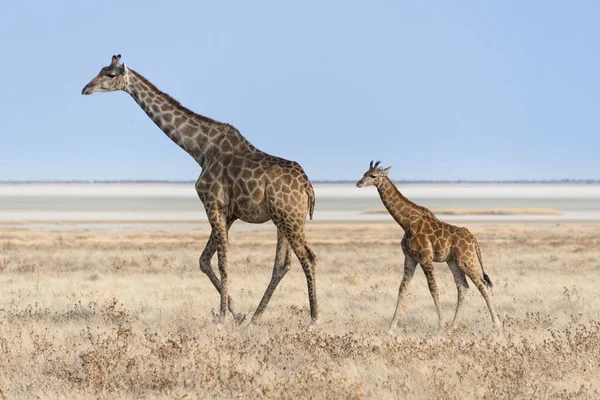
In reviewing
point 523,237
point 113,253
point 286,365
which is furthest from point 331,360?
point 523,237

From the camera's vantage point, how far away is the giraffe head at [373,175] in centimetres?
1363

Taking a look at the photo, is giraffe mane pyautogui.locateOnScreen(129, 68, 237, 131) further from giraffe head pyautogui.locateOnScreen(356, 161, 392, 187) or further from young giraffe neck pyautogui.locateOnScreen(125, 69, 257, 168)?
giraffe head pyautogui.locateOnScreen(356, 161, 392, 187)

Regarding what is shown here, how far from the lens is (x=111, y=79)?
13.7 m

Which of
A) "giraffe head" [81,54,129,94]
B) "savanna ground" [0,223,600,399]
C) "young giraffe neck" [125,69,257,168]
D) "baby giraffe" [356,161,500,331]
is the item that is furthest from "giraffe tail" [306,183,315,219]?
"giraffe head" [81,54,129,94]

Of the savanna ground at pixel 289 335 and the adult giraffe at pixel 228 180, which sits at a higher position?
the adult giraffe at pixel 228 180

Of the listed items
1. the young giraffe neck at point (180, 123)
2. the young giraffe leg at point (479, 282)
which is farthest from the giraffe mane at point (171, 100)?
the young giraffe leg at point (479, 282)

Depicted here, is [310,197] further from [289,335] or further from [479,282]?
[479,282]

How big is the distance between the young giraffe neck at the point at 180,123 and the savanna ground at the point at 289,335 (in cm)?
270

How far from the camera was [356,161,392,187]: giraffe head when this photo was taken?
13633mm

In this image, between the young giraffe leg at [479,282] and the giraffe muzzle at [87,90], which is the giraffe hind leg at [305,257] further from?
the giraffe muzzle at [87,90]

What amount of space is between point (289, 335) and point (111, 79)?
4566 millimetres

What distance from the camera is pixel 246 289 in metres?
19.9

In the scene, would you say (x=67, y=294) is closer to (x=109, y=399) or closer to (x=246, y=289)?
(x=246, y=289)

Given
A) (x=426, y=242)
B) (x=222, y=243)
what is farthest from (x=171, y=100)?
(x=426, y=242)
